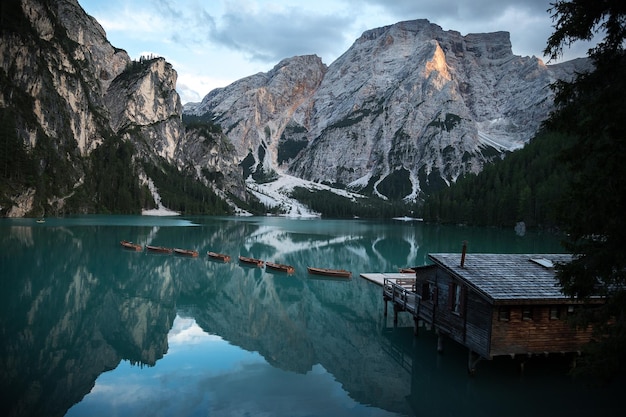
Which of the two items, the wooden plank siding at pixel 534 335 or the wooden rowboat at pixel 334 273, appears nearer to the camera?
the wooden plank siding at pixel 534 335

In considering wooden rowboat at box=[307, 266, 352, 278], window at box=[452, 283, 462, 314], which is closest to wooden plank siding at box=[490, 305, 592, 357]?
window at box=[452, 283, 462, 314]

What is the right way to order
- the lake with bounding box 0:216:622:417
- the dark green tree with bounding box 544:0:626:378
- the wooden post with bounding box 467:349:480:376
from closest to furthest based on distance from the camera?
the dark green tree with bounding box 544:0:626:378
the lake with bounding box 0:216:622:417
the wooden post with bounding box 467:349:480:376

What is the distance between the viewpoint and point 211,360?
23.0 m

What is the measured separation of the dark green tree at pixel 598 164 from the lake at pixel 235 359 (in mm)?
1864

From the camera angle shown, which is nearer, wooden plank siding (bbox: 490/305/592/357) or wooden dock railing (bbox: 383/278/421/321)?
wooden plank siding (bbox: 490/305/592/357)

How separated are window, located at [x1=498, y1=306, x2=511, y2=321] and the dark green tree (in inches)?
293

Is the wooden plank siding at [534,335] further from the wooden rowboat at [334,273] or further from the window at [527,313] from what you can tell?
the wooden rowboat at [334,273]

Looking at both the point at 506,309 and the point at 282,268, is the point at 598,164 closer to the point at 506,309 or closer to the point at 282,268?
the point at 506,309

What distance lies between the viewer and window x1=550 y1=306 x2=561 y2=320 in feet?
67.3

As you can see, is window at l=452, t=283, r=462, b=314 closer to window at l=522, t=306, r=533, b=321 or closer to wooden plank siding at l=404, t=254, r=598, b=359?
wooden plank siding at l=404, t=254, r=598, b=359

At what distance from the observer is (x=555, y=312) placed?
20.6 m

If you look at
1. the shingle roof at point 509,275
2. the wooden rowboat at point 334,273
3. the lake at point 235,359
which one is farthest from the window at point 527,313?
the wooden rowboat at point 334,273

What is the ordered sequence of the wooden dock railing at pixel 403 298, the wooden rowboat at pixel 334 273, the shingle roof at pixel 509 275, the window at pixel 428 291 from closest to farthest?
1. the shingle roof at pixel 509 275
2. the window at pixel 428 291
3. the wooden dock railing at pixel 403 298
4. the wooden rowboat at pixel 334 273

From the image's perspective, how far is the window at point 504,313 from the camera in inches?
782
